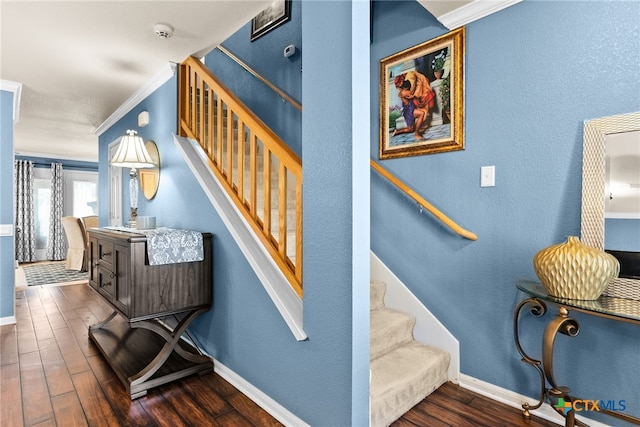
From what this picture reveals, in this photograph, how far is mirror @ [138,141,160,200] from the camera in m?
2.93

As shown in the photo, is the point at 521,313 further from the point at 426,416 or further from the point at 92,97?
the point at 92,97

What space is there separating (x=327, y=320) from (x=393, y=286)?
3.78 feet

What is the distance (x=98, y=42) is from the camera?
2373 mm

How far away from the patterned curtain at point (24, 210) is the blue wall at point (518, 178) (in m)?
8.51

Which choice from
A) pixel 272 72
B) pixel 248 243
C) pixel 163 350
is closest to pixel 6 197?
pixel 163 350

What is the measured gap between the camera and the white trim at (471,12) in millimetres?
1886

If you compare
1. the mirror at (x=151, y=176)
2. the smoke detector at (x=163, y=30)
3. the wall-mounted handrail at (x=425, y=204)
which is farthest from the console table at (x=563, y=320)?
the mirror at (x=151, y=176)

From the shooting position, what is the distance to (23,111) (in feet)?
13.2

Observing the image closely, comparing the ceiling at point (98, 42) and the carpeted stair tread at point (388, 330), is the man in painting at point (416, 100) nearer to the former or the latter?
the ceiling at point (98, 42)

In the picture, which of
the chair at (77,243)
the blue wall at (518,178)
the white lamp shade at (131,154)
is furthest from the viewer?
the chair at (77,243)

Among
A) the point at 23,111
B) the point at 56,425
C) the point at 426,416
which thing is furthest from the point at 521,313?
the point at 23,111

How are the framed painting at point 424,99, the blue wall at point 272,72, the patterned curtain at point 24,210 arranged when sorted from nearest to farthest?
the framed painting at point 424,99, the blue wall at point 272,72, the patterned curtain at point 24,210

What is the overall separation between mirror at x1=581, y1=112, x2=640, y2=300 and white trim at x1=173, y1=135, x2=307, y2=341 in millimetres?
1437

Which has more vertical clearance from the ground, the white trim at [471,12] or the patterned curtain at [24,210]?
the white trim at [471,12]
